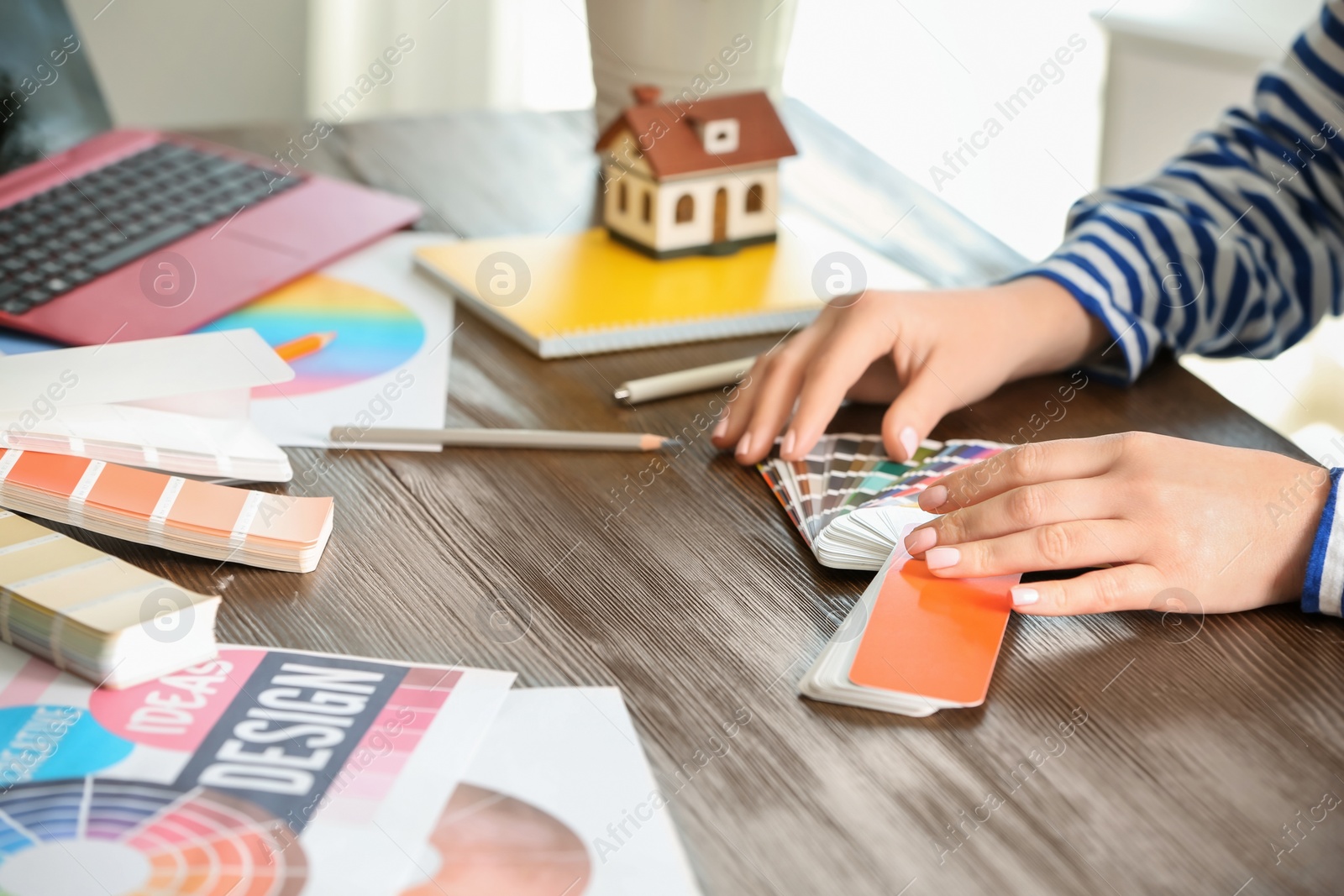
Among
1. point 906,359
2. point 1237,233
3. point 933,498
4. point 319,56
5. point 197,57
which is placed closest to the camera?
point 933,498

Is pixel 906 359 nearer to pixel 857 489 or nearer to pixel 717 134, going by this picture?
pixel 857 489

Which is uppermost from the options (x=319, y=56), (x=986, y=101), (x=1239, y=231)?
(x=1239, y=231)

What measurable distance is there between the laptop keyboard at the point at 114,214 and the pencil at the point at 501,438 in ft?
1.00

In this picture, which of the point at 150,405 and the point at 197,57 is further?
the point at 197,57

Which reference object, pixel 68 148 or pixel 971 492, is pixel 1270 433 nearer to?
pixel 971 492

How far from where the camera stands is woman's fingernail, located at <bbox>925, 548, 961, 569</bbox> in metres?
0.63

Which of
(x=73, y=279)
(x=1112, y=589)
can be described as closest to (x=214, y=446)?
(x=73, y=279)

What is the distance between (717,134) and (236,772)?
72cm

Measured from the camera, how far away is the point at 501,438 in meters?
0.78

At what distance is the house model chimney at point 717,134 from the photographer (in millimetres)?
1023

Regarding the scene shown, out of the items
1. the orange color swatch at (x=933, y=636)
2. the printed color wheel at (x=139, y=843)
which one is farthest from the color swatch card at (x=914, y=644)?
the printed color wheel at (x=139, y=843)

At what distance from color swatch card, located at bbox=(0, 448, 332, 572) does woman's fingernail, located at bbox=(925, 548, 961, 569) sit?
0.35 meters

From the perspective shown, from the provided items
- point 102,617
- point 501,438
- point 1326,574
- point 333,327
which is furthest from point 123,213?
point 1326,574

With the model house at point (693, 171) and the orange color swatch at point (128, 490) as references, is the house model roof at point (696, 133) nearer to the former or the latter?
the model house at point (693, 171)
